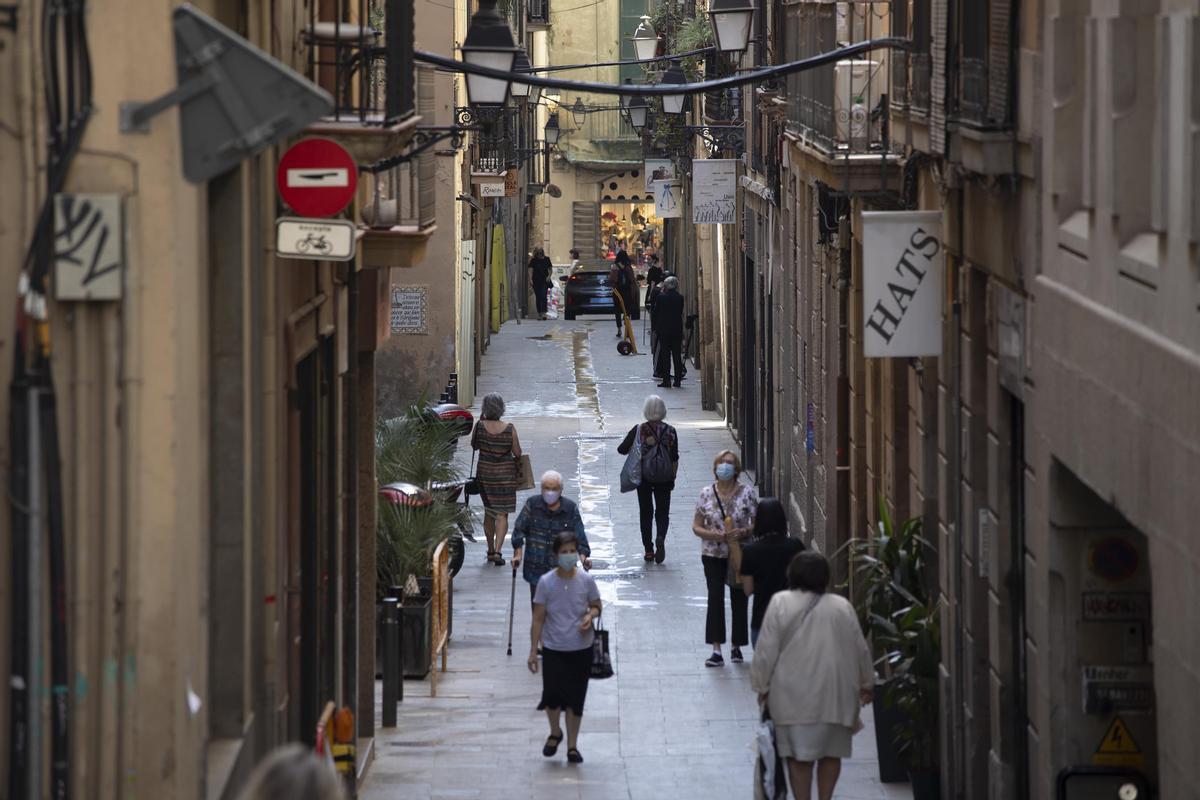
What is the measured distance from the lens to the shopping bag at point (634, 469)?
19469 mm

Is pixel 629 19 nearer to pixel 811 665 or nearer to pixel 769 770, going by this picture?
pixel 811 665

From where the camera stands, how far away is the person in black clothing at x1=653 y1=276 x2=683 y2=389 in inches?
1292

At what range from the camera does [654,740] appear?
13.5 m

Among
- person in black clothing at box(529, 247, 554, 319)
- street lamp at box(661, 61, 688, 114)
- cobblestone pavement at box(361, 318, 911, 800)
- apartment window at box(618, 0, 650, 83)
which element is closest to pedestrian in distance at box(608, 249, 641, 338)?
person in black clothing at box(529, 247, 554, 319)

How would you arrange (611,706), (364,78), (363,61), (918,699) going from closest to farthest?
(363,61) < (364,78) < (918,699) < (611,706)

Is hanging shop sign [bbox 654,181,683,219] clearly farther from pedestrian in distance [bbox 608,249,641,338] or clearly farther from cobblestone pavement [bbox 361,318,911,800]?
cobblestone pavement [bbox 361,318,911,800]

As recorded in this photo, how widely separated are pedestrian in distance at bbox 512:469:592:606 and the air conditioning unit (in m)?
3.16

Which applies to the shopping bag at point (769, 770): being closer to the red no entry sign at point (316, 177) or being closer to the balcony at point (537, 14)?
the red no entry sign at point (316, 177)

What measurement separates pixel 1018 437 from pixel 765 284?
14.1 m

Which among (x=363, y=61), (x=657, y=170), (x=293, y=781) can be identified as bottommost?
(x=293, y=781)

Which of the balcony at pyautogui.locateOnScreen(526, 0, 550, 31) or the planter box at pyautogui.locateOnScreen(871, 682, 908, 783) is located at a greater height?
the balcony at pyautogui.locateOnScreen(526, 0, 550, 31)

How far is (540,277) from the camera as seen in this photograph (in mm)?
48000

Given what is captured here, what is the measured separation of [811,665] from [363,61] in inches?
145

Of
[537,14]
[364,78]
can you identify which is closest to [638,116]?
[364,78]
